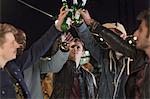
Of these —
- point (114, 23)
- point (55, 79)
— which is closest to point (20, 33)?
point (55, 79)

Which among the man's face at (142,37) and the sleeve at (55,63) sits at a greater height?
the man's face at (142,37)

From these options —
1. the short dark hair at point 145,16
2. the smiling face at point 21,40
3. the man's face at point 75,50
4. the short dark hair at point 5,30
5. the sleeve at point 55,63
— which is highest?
the short dark hair at point 145,16

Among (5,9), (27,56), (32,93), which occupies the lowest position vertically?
(32,93)

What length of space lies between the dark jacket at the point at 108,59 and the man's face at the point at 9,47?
20cm

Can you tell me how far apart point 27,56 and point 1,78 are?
104 mm

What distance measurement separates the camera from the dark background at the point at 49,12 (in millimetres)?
957

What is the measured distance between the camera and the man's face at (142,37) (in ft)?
3.07

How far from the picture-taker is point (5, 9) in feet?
3.20

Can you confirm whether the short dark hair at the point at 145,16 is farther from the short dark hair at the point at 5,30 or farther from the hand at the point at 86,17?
the short dark hair at the point at 5,30

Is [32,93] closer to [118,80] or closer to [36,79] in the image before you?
[36,79]

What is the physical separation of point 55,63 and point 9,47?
152mm

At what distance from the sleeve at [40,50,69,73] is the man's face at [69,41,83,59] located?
0.02 m

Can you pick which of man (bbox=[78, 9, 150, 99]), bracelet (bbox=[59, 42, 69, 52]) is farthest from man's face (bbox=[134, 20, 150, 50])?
bracelet (bbox=[59, 42, 69, 52])

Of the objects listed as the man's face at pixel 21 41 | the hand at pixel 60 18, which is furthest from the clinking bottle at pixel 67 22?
the man's face at pixel 21 41
